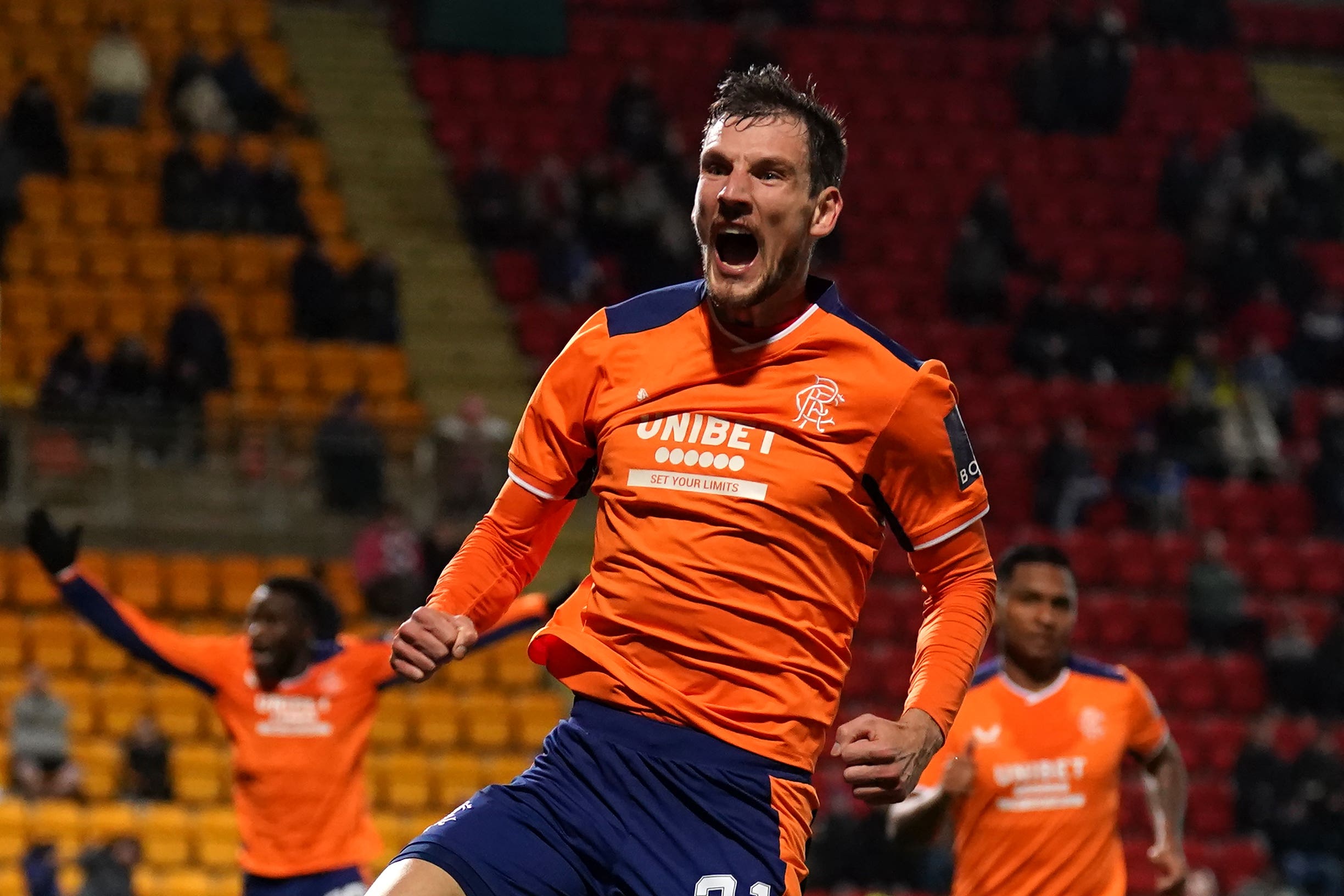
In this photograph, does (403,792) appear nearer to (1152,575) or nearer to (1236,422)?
(1152,575)

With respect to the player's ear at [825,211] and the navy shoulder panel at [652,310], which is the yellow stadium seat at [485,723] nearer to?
the navy shoulder panel at [652,310]

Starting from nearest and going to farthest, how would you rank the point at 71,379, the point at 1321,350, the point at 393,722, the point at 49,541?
the point at 49,541 < the point at 393,722 < the point at 71,379 < the point at 1321,350

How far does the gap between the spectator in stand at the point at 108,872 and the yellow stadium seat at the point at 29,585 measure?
3.18m

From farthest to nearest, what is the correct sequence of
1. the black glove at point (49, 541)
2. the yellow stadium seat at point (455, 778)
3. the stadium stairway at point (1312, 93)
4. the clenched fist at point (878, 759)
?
the stadium stairway at point (1312, 93)
the yellow stadium seat at point (455, 778)
the black glove at point (49, 541)
the clenched fist at point (878, 759)

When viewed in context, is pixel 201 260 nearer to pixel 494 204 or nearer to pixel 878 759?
pixel 494 204

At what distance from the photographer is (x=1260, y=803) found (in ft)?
50.7

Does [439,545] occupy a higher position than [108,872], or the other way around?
[439,545]

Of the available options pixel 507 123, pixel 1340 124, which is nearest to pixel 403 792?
pixel 507 123

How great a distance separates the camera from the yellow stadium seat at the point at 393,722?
13914mm

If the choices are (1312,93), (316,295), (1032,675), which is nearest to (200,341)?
(316,295)

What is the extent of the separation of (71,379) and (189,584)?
5.98ft

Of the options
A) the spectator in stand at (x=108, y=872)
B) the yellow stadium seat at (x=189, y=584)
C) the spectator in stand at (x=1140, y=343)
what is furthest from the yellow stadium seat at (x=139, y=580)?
the spectator in stand at (x=1140, y=343)

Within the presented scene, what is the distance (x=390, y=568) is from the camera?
14.1 m

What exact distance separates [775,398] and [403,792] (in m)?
9.82
